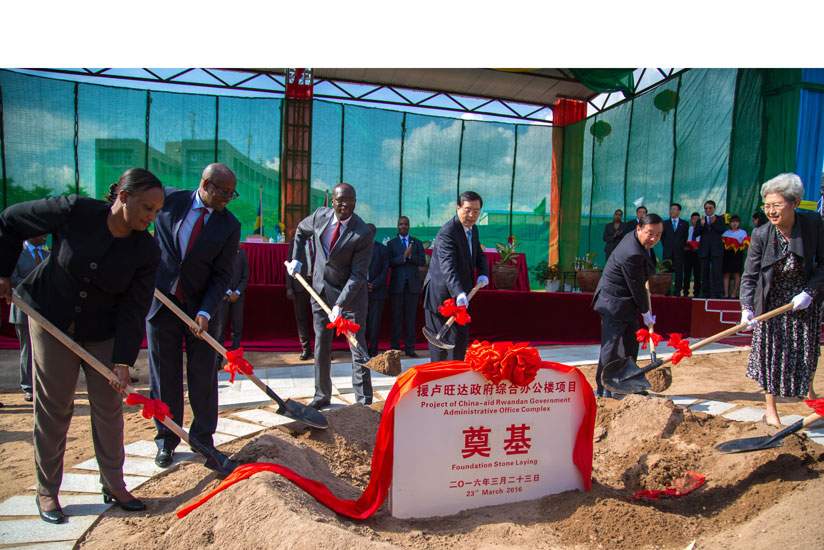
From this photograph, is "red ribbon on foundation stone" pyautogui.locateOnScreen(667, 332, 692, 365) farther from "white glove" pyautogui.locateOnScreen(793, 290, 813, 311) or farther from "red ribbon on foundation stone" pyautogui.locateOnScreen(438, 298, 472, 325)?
"red ribbon on foundation stone" pyautogui.locateOnScreen(438, 298, 472, 325)

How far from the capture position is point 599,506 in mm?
2352

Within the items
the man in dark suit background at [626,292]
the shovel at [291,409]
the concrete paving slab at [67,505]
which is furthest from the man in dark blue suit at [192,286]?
the man in dark suit background at [626,292]

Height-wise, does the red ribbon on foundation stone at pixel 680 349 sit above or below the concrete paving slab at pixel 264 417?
above

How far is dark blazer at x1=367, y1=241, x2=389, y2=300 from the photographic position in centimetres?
704

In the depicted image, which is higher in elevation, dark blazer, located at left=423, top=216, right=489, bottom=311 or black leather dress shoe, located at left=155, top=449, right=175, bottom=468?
dark blazer, located at left=423, top=216, right=489, bottom=311

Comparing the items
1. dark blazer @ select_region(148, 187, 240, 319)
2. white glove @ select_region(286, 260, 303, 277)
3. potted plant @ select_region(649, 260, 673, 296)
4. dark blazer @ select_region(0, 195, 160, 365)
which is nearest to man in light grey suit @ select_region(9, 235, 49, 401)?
dark blazer @ select_region(148, 187, 240, 319)

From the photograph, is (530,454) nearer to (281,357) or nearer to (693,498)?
(693,498)

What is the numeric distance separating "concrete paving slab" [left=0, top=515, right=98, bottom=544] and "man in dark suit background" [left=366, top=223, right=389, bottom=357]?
4.75 m

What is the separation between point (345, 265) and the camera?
4.25 m

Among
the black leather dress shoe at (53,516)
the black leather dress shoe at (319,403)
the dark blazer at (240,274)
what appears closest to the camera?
the black leather dress shoe at (53,516)

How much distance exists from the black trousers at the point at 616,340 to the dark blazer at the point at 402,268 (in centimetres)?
327

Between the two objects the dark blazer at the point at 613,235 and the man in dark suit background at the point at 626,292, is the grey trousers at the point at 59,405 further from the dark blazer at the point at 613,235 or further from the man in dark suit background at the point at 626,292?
the dark blazer at the point at 613,235

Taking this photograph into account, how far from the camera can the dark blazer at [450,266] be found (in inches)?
159

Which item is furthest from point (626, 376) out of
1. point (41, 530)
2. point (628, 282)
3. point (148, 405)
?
point (41, 530)
